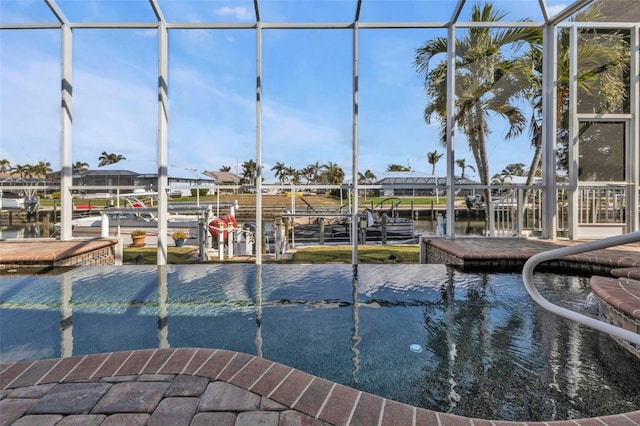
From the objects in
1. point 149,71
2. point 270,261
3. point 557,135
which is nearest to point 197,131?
point 149,71

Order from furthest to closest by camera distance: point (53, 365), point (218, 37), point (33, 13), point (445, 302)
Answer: point (218, 37) → point (33, 13) → point (445, 302) → point (53, 365)

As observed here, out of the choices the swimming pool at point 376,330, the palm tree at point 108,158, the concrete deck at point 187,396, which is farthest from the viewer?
the palm tree at point 108,158

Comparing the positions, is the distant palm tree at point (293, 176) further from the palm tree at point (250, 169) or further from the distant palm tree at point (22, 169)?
the distant palm tree at point (22, 169)

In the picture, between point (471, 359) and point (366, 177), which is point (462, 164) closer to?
point (366, 177)

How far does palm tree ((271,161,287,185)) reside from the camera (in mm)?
5741

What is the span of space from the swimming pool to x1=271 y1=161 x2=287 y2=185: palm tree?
212cm

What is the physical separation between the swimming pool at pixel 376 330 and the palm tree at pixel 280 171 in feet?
6.97

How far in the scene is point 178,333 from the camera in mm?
2320

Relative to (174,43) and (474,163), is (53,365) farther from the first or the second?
(474,163)

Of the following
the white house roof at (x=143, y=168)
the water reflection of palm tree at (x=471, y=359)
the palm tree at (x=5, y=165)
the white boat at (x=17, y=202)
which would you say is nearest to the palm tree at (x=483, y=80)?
the water reflection of palm tree at (x=471, y=359)

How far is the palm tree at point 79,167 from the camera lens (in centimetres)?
564

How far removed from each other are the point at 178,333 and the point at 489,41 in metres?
5.74

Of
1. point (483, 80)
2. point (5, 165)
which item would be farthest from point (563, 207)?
point (5, 165)

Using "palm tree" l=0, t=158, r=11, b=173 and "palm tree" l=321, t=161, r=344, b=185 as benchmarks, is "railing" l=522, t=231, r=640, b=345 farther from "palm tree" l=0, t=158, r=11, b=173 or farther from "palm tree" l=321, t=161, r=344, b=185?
"palm tree" l=0, t=158, r=11, b=173
